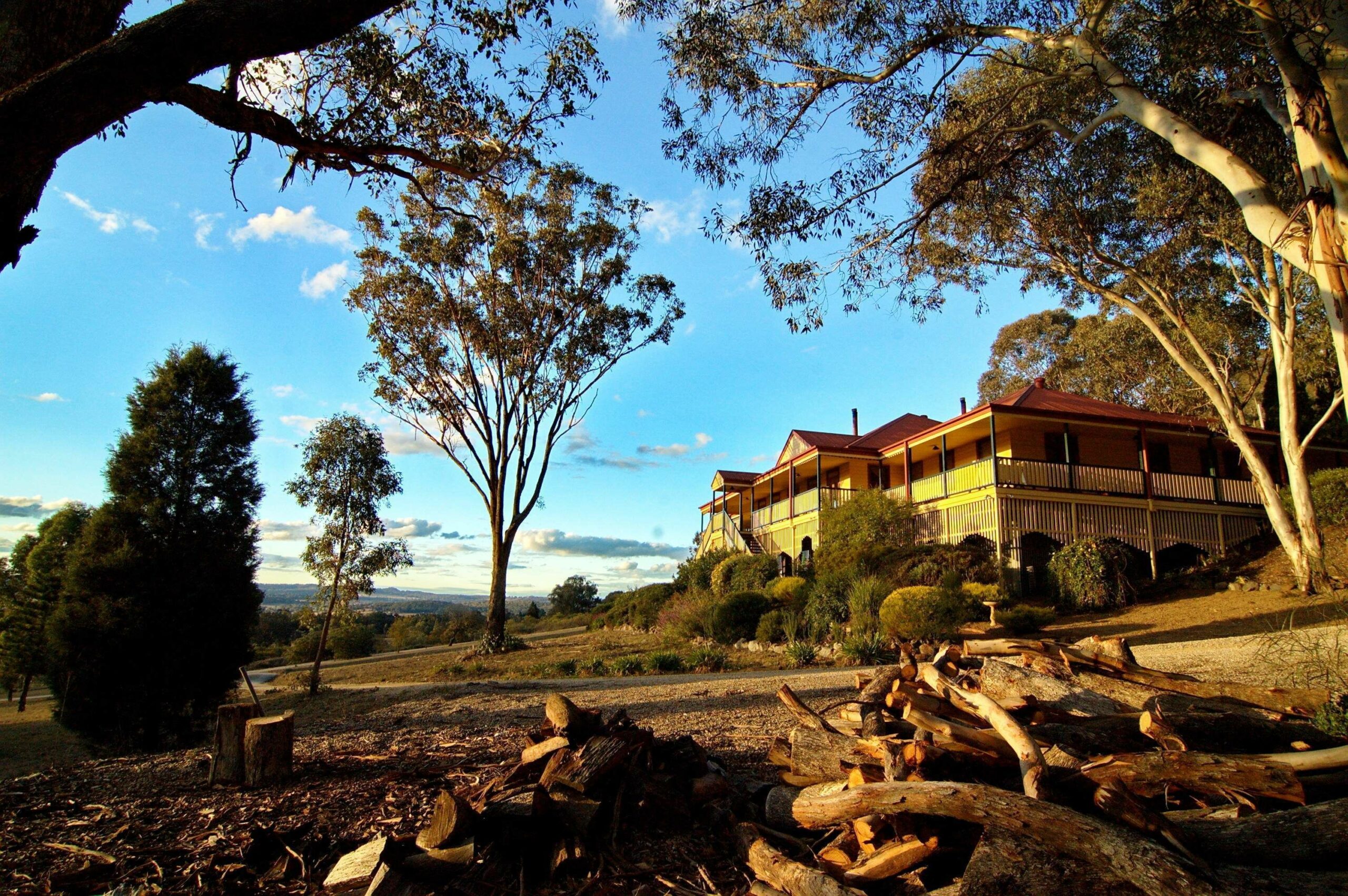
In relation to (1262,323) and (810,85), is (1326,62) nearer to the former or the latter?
(810,85)

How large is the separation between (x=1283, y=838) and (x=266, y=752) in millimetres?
5173

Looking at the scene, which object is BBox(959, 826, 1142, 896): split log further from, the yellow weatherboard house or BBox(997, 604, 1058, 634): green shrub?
the yellow weatherboard house

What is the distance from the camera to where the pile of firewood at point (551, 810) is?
2.93 meters

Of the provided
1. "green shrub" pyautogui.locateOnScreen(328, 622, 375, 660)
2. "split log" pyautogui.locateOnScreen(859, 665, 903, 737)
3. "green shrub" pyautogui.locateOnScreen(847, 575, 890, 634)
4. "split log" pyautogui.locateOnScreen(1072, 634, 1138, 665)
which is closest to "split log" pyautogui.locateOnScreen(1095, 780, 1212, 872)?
"split log" pyautogui.locateOnScreen(859, 665, 903, 737)

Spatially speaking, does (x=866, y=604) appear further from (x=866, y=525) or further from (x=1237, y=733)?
(x=1237, y=733)

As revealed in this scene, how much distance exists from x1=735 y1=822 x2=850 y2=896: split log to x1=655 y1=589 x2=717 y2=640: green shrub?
16619 millimetres

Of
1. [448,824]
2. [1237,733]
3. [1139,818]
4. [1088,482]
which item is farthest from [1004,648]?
[1088,482]

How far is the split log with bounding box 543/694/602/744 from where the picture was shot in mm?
3996

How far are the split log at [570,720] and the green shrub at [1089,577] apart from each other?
55.4 feet

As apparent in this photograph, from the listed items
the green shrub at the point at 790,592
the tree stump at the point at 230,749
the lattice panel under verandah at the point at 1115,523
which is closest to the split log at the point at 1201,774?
the tree stump at the point at 230,749

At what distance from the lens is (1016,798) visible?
276 centimetres

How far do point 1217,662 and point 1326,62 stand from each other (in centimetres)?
659

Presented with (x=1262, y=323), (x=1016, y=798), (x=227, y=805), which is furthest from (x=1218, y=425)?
(x=227, y=805)

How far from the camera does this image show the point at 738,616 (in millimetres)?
19125
